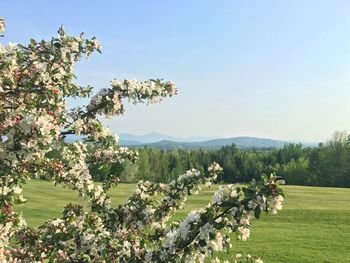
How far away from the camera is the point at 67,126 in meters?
6.48

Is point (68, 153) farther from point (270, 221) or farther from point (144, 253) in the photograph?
point (270, 221)

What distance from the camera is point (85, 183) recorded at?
7.14 m

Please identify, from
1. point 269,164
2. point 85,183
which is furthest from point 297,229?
point 269,164

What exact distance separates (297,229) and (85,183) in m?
22.8

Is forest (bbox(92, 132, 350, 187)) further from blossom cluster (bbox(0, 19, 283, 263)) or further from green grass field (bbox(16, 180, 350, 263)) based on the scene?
blossom cluster (bbox(0, 19, 283, 263))

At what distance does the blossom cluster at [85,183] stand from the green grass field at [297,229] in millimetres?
6555

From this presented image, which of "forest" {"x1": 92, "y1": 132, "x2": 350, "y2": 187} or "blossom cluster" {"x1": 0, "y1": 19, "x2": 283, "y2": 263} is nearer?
"blossom cluster" {"x1": 0, "y1": 19, "x2": 283, "y2": 263}

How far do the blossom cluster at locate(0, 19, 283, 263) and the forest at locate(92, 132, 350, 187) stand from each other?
73.8 m

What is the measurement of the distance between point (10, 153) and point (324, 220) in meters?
28.6

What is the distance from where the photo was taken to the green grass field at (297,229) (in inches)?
809

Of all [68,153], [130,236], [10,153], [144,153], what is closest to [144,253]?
[130,236]

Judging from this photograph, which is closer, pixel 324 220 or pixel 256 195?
pixel 256 195

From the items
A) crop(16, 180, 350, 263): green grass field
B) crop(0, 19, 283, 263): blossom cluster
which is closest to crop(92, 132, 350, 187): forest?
crop(16, 180, 350, 263): green grass field

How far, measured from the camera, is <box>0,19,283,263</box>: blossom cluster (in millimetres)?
4637
